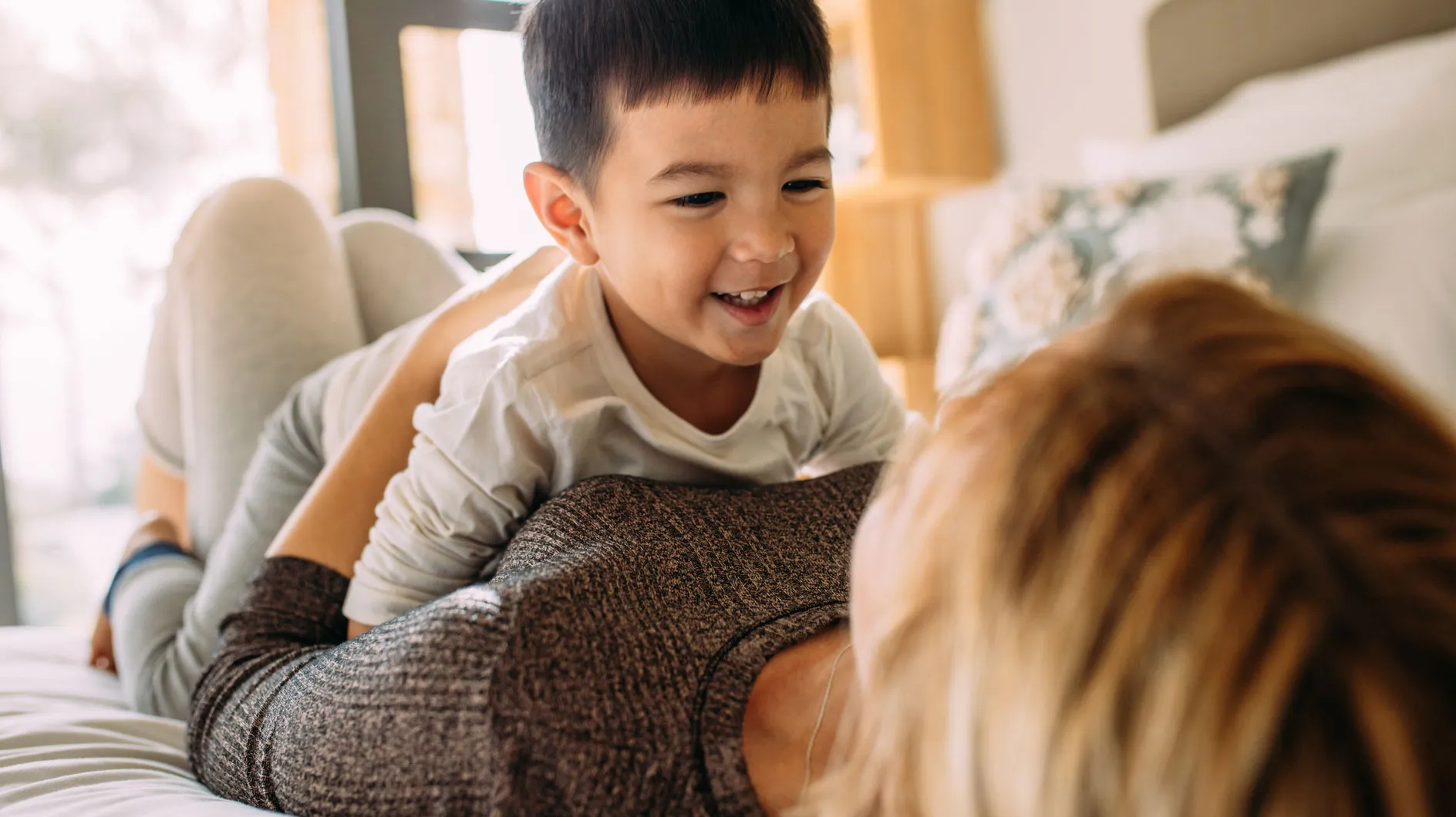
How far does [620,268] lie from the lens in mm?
1066

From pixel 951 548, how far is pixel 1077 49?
2.95 meters

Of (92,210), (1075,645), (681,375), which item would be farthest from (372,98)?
(1075,645)

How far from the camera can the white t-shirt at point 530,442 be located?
964 millimetres

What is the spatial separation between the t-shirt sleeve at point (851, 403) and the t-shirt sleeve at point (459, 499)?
1.36 feet

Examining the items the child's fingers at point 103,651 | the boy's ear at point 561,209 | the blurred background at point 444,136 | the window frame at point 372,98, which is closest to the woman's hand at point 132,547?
the child's fingers at point 103,651

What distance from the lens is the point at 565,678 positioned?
0.63 meters

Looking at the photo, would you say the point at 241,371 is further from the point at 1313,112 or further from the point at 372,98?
the point at 1313,112

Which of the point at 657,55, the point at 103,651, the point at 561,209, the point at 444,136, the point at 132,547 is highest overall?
the point at 444,136

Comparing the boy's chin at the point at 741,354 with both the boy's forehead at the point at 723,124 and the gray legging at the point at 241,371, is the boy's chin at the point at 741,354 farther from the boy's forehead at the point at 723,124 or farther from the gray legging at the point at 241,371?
the gray legging at the point at 241,371

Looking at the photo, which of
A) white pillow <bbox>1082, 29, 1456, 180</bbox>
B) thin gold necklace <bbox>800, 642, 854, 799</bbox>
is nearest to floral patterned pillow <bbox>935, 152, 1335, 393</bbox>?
white pillow <bbox>1082, 29, 1456, 180</bbox>

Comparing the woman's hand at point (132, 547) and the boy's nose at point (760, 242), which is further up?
the boy's nose at point (760, 242)

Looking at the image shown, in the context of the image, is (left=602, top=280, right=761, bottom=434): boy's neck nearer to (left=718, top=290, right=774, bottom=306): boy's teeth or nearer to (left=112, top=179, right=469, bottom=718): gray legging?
(left=718, top=290, right=774, bottom=306): boy's teeth

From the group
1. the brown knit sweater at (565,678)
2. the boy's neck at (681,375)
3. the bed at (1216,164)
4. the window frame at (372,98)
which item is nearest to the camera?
the brown knit sweater at (565,678)

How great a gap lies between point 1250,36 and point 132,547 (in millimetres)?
2463
